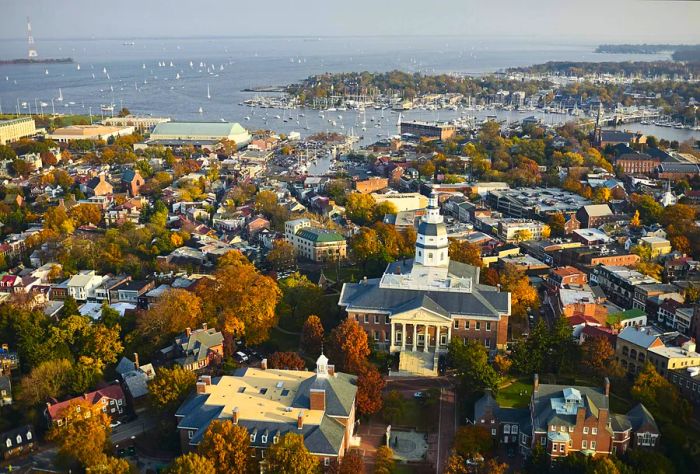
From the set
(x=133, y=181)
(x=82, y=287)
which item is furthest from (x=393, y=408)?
(x=133, y=181)

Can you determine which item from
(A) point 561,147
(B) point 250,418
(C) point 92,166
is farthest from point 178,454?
(A) point 561,147

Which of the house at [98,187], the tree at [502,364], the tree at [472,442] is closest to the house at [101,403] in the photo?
the tree at [472,442]

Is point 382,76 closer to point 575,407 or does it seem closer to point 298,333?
point 298,333

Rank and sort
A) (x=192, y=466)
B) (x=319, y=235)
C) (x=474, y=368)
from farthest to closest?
(x=319, y=235) < (x=474, y=368) < (x=192, y=466)

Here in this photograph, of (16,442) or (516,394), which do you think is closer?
(16,442)

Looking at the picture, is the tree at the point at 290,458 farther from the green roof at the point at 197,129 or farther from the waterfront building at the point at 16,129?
the waterfront building at the point at 16,129

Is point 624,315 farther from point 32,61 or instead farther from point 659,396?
point 32,61

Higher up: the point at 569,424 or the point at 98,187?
the point at 98,187

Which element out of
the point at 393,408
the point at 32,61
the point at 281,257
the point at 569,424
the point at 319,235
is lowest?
the point at 393,408
